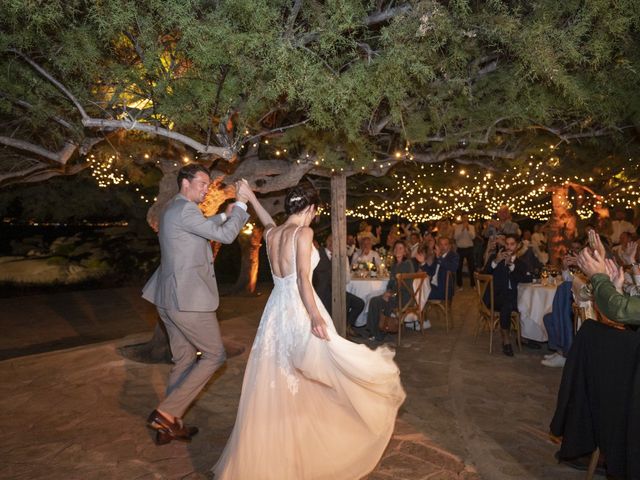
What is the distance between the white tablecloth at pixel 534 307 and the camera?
26.4ft

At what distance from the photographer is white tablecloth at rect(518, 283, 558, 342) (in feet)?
26.4

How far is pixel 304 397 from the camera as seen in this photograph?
371 cm

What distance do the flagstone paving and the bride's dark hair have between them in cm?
193

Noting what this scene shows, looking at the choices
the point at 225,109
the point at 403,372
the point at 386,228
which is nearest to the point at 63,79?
the point at 225,109

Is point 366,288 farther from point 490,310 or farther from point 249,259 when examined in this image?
point 249,259

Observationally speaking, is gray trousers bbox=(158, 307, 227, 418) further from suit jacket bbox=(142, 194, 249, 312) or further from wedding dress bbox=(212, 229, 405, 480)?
wedding dress bbox=(212, 229, 405, 480)

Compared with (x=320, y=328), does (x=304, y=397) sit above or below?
below

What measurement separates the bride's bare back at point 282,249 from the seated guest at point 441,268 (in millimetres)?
6419

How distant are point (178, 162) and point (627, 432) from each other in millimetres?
6209

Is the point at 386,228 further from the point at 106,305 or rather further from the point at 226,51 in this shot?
the point at 226,51

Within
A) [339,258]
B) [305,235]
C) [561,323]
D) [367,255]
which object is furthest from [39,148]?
[561,323]

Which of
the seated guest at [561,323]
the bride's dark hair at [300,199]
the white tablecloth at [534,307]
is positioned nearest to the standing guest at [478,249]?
the white tablecloth at [534,307]

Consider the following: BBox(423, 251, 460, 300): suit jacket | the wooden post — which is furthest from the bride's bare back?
BBox(423, 251, 460, 300): suit jacket

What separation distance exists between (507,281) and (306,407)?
5.15 meters
